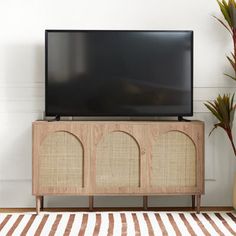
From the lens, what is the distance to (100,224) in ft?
10.5

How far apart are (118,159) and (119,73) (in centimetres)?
67

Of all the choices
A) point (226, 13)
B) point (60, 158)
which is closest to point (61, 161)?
point (60, 158)

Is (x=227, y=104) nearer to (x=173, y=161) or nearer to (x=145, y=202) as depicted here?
(x=173, y=161)

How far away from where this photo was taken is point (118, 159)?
350 cm

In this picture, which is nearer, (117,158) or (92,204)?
(117,158)

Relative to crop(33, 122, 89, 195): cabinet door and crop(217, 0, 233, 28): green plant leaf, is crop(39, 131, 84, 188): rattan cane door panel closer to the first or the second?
crop(33, 122, 89, 195): cabinet door

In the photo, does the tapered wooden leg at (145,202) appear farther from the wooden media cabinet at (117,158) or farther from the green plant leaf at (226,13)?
the green plant leaf at (226,13)

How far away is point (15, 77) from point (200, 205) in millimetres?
1847

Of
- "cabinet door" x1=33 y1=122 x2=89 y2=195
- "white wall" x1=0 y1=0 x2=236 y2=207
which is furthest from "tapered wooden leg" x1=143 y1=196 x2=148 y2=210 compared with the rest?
"cabinet door" x1=33 y1=122 x2=89 y2=195

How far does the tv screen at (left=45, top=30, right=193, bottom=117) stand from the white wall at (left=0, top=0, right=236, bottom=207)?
23 centimetres

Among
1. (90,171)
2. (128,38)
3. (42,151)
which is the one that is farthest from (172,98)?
(42,151)

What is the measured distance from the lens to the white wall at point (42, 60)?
3.78 metres

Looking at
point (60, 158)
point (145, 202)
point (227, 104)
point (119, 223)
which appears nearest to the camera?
point (119, 223)

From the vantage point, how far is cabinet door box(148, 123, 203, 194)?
11.5ft
